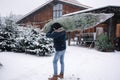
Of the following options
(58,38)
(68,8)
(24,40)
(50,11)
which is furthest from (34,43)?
(50,11)

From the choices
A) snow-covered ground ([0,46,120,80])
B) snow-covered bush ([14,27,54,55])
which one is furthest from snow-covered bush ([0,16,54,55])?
snow-covered ground ([0,46,120,80])

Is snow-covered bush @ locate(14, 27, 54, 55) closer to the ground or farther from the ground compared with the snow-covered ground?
farther from the ground

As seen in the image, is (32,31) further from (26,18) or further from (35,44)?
(26,18)

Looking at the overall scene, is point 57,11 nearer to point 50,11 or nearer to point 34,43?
→ point 50,11

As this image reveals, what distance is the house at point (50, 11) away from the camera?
2561 cm

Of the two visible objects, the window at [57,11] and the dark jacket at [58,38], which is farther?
the window at [57,11]

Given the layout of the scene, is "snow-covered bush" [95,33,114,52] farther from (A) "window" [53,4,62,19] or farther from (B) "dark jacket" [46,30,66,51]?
(A) "window" [53,4,62,19]

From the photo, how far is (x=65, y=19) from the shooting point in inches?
686

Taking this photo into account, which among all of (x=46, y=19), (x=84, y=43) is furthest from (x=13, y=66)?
(x=46, y=19)

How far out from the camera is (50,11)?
26766 millimetres

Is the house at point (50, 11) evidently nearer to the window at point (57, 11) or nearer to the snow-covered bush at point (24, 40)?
the window at point (57, 11)

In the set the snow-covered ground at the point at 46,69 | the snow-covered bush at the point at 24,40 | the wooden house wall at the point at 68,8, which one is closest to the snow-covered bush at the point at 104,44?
the snow-covered ground at the point at 46,69

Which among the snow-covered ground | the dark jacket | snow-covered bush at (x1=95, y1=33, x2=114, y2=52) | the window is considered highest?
the window

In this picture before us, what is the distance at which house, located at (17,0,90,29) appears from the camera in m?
25.6
